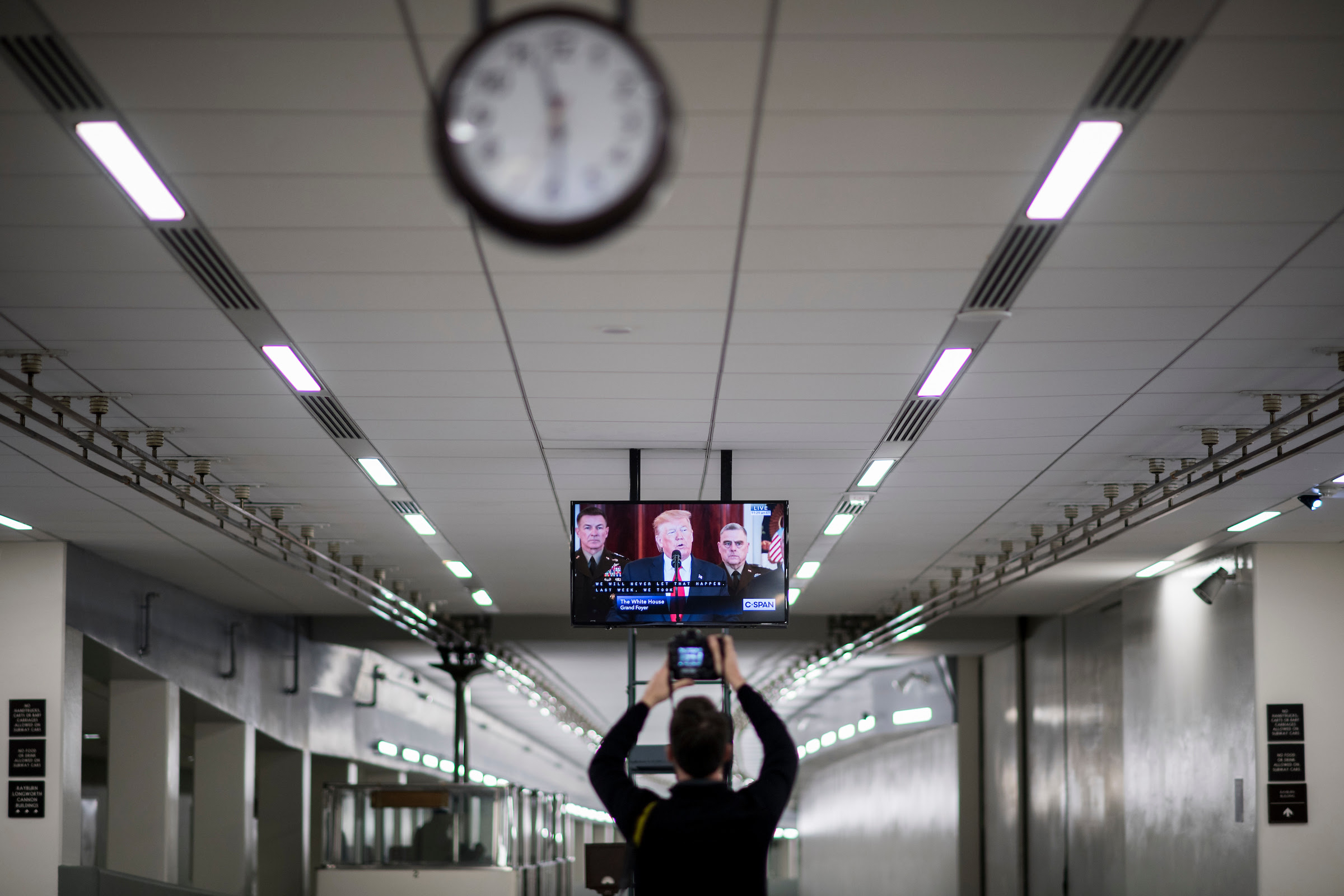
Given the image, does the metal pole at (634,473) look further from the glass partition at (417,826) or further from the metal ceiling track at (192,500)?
the glass partition at (417,826)

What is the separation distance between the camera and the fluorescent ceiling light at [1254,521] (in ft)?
32.9

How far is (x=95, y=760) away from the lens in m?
21.6

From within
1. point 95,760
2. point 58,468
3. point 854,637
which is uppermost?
point 58,468

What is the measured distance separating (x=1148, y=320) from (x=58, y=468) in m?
6.50

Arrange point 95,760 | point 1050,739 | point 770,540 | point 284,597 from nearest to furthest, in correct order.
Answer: point 770,540, point 284,597, point 1050,739, point 95,760

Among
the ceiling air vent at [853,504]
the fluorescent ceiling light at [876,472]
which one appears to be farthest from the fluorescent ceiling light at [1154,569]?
the fluorescent ceiling light at [876,472]

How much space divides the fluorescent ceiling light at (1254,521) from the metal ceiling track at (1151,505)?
68 cm

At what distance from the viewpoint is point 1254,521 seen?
33.9 ft

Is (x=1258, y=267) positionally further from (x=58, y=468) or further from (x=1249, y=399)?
(x=58, y=468)

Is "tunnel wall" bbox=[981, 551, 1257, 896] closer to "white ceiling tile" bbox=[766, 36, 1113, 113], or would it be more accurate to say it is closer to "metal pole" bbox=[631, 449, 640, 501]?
"metal pole" bbox=[631, 449, 640, 501]

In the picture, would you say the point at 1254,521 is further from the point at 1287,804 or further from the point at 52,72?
the point at 52,72

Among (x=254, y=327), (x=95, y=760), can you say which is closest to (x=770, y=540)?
(x=254, y=327)

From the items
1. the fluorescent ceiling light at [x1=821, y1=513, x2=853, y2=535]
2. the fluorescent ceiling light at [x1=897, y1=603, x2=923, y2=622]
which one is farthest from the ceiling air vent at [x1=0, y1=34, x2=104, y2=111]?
the fluorescent ceiling light at [x1=897, y1=603, x2=923, y2=622]

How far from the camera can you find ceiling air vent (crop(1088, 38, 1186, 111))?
3.74 m
